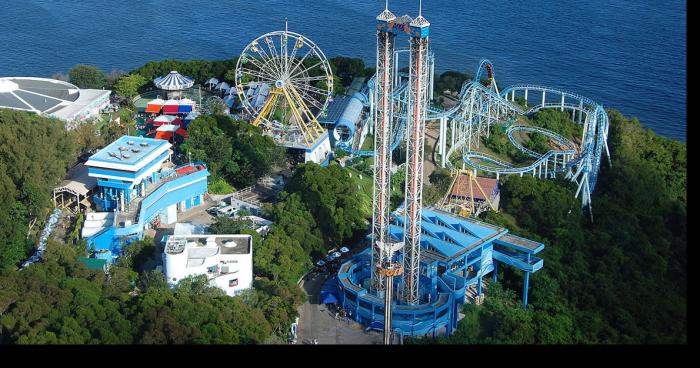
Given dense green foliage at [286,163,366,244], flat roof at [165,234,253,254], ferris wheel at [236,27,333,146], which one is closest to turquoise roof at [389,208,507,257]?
dense green foliage at [286,163,366,244]

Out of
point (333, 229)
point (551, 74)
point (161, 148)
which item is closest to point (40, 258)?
point (161, 148)

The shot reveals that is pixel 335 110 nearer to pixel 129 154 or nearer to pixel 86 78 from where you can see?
pixel 129 154

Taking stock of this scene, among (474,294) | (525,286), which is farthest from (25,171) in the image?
(525,286)

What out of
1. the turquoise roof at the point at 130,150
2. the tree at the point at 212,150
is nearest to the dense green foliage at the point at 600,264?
the tree at the point at 212,150

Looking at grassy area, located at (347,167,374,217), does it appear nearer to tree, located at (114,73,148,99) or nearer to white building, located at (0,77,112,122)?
white building, located at (0,77,112,122)

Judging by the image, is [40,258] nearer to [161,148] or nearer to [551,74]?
[161,148]

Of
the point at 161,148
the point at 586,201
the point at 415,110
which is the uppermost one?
the point at 415,110
